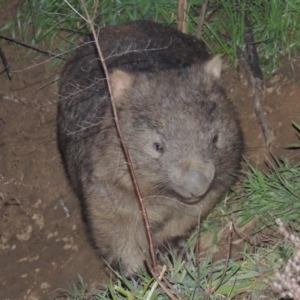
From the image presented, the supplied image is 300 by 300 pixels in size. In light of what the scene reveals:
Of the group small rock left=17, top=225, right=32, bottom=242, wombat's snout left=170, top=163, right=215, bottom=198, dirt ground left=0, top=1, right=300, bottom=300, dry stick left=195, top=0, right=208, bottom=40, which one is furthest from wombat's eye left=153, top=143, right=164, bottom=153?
dry stick left=195, top=0, right=208, bottom=40

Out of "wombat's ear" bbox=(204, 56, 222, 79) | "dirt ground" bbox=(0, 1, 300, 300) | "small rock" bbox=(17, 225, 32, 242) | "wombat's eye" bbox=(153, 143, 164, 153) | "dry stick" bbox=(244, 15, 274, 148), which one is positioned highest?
"wombat's ear" bbox=(204, 56, 222, 79)

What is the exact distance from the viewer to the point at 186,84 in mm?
4547

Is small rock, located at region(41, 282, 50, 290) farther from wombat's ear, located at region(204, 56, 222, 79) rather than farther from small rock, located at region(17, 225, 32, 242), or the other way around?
wombat's ear, located at region(204, 56, 222, 79)

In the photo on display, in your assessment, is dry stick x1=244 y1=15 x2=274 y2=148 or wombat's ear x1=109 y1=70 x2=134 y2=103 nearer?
wombat's ear x1=109 y1=70 x2=134 y2=103

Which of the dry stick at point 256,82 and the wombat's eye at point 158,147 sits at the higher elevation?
the wombat's eye at point 158,147

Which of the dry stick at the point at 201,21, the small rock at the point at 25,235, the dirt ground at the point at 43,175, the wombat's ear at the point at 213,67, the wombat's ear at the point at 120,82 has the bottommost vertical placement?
the small rock at the point at 25,235

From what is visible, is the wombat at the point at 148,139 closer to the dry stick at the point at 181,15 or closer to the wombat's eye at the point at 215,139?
the wombat's eye at the point at 215,139

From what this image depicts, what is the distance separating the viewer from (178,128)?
434 centimetres

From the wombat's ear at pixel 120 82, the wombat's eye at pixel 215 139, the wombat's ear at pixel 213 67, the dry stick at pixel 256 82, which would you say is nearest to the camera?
the wombat's eye at pixel 215 139

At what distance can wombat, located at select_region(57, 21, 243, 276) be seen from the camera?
435 centimetres

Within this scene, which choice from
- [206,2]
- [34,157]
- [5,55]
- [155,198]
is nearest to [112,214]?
[155,198]

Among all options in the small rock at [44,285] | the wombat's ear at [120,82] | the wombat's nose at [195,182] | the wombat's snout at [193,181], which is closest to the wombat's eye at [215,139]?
the wombat's snout at [193,181]

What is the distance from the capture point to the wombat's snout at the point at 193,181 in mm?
4141

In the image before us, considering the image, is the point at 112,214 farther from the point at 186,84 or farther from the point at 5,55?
the point at 5,55
